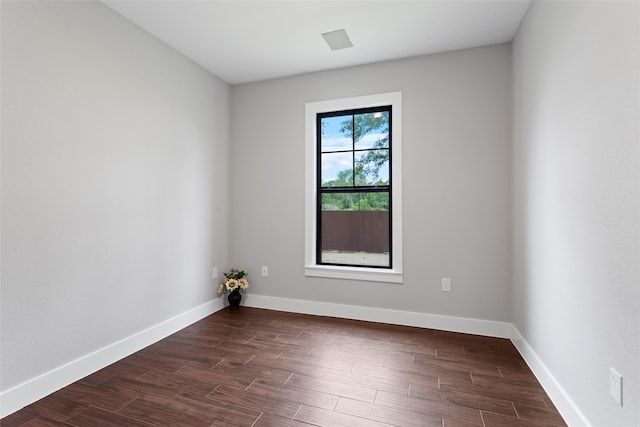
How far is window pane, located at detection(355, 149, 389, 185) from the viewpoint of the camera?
10.9 ft

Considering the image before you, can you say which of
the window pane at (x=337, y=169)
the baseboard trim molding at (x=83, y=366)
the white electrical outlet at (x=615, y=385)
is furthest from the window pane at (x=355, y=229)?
the white electrical outlet at (x=615, y=385)

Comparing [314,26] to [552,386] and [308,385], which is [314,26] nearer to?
[308,385]

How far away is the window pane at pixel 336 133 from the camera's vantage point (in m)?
3.48

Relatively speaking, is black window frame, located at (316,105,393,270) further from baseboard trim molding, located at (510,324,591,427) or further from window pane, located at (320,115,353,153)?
baseboard trim molding, located at (510,324,591,427)

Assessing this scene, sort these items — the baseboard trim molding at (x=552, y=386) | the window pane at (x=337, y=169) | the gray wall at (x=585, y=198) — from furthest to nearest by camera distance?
the window pane at (x=337, y=169) < the baseboard trim molding at (x=552, y=386) < the gray wall at (x=585, y=198)

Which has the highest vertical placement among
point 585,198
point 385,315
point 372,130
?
point 372,130

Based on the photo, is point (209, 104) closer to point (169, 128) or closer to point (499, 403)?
point (169, 128)

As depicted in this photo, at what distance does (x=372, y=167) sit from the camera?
3381 mm

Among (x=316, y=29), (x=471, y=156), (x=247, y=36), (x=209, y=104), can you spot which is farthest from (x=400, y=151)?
(x=209, y=104)

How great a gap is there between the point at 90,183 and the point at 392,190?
253cm

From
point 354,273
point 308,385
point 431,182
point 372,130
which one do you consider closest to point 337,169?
point 372,130

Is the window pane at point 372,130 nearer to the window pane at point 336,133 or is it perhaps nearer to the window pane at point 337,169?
the window pane at point 336,133

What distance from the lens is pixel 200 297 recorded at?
3314 millimetres

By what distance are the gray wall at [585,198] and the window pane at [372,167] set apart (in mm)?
1292
